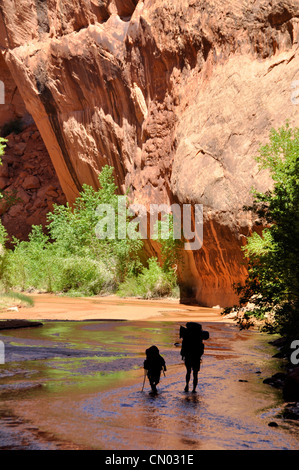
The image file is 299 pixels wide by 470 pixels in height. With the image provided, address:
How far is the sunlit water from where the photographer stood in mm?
5047

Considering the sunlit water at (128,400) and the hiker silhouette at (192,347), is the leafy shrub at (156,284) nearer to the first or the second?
the sunlit water at (128,400)

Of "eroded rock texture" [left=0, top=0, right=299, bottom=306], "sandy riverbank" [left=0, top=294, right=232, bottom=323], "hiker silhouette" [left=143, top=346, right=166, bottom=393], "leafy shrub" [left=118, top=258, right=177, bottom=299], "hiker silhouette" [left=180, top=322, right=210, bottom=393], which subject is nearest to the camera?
"hiker silhouette" [left=143, top=346, right=166, bottom=393]

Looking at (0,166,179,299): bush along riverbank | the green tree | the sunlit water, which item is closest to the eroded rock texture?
(0,166,179,299): bush along riverbank

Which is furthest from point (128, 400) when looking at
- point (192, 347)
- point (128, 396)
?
point (192, 347)

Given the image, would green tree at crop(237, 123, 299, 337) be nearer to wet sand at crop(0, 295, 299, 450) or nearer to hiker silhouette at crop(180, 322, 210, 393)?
wet sand at crop(0, 295, 299, 450)

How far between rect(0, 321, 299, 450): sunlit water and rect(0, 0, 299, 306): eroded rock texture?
Result: 888 cm

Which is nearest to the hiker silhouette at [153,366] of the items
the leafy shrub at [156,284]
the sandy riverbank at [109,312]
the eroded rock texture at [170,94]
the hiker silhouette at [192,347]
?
the hiker silhouette at [192,347]

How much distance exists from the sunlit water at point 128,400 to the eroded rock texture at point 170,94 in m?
8.88

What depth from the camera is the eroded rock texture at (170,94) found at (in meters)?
19.4

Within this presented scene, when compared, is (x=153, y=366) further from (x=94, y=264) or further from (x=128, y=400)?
(x=94, y=264)

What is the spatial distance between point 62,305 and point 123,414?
15.1 meters

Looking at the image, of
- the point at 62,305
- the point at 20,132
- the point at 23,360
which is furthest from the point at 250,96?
the point at 20,132

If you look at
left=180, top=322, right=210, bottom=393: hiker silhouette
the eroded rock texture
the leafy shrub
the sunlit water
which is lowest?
the sunlit water

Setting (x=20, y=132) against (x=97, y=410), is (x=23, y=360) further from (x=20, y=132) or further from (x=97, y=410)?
(x=20, y=132)
